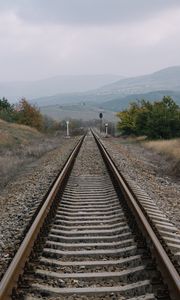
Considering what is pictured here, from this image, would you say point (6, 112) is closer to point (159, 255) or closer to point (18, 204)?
point (18, 204)

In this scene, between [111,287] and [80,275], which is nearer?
[111,287]

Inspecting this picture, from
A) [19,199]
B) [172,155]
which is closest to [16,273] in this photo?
[19,199]

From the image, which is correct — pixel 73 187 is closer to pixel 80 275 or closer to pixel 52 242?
pixel 52 242

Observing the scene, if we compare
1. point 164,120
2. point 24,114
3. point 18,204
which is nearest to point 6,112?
point 24,114

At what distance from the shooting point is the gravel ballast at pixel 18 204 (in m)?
7.53

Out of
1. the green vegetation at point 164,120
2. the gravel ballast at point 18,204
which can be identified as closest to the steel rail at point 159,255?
the gravel ballast at point 18,204

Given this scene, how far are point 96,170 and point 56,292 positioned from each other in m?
12.6

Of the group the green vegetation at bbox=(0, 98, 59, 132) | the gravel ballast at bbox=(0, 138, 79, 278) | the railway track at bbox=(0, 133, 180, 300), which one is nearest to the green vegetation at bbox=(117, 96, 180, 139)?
the gravel ballast at bbox=(0, 138, 79, 278)

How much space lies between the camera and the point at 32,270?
6102mm

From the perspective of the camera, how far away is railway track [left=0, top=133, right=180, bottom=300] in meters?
5.44

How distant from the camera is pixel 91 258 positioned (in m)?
6.85

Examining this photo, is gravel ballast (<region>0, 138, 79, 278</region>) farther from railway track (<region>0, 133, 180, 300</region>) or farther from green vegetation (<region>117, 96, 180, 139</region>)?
green vegetation (<region>117, 96, 180, 139</region>)

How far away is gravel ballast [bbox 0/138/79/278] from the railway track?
1.28 ft

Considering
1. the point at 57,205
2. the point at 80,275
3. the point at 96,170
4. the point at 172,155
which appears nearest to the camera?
the point at 80,275
